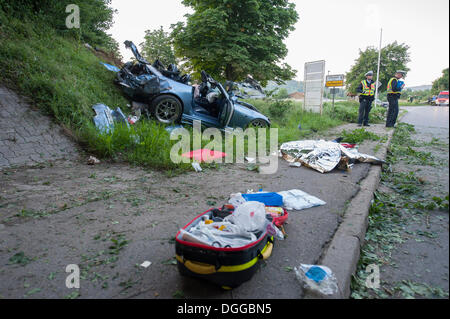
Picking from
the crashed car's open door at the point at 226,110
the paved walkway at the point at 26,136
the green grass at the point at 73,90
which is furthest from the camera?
the crashed car's open door at the point at 226,110

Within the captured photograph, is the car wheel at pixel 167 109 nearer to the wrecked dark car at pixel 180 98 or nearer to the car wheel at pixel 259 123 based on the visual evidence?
the wrecked dark car at pixel 180 98

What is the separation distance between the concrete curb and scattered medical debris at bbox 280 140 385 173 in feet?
3.92

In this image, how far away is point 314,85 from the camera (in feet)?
40.2

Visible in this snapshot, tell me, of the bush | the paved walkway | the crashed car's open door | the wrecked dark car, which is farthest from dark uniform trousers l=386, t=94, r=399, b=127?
the paved walkway

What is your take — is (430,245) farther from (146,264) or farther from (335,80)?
(335,80)

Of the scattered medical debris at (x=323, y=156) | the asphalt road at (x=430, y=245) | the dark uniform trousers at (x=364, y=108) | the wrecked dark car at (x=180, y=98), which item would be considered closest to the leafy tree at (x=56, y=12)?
the wrecked dark car at (x=180, y=98)

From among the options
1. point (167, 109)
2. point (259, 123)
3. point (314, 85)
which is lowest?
point (259, 123)

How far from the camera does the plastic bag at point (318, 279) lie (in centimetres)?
161

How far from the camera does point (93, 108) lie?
19.5ft

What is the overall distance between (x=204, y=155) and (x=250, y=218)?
10.5 feet

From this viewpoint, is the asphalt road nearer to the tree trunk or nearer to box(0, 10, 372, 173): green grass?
box(0, 10, 372, 173): green grass

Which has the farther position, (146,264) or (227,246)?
(146,264)

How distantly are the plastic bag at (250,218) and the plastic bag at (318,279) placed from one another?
1.27ft

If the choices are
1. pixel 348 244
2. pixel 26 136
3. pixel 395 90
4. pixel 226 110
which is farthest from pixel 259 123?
pixel 348 244
